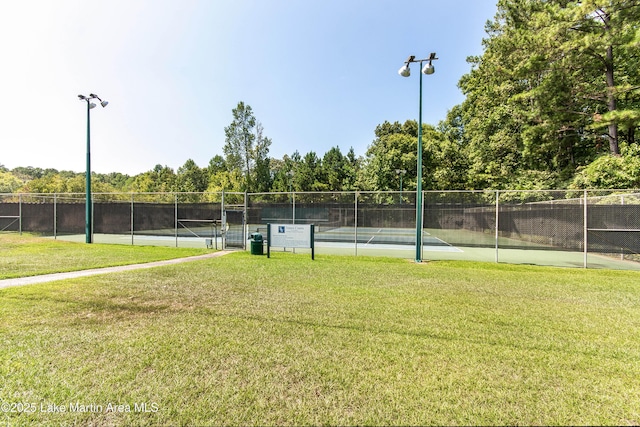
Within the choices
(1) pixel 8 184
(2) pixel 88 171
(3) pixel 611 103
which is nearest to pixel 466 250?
(3) pixel 611 103

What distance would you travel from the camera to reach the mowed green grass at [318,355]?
8.13 feet

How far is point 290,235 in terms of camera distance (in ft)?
38.1

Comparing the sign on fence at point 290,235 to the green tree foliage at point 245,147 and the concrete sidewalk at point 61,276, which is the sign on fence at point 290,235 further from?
the green tree foliage at point 245,147

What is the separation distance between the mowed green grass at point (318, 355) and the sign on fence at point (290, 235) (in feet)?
15.8

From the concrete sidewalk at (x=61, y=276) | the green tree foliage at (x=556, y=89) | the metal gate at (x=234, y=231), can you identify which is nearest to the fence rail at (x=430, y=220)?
the metal gate at (x=234, y=231)

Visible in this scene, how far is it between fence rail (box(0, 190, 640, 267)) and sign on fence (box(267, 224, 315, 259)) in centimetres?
136

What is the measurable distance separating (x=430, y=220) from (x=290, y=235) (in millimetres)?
8197

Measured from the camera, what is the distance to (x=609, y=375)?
3014mm

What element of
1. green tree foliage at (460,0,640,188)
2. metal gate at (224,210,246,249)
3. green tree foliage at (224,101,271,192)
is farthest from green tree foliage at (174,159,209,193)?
green tree foliage at (460,0,640,188)

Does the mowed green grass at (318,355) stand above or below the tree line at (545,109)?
below

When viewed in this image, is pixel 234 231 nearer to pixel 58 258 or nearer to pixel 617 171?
pixel 58 258

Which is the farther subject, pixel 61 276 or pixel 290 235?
pixel 290 235

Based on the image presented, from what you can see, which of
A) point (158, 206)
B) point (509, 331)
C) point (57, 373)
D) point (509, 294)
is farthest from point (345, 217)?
point (57, 373)

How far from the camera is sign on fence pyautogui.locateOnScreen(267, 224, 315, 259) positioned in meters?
11.4
